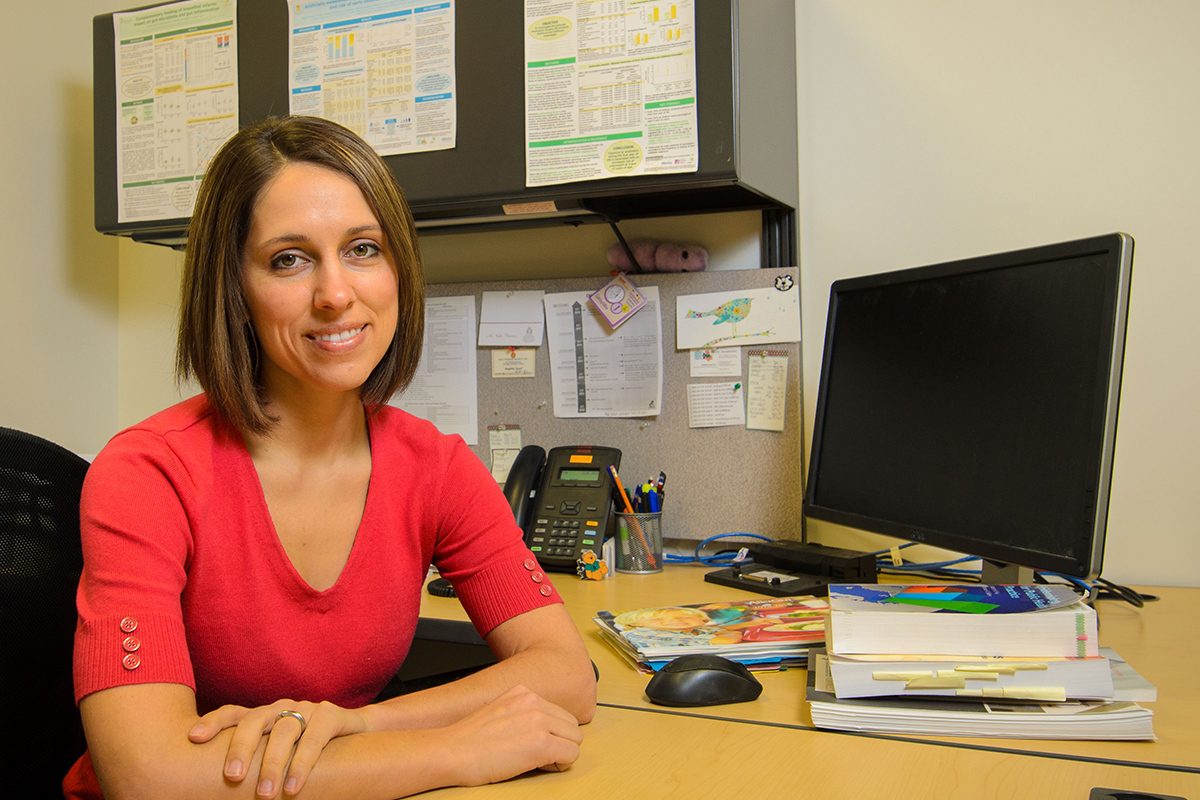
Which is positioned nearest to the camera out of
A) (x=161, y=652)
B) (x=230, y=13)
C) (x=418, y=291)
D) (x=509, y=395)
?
(x=161, y=652)

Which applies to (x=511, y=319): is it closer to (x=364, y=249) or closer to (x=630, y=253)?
(x=630, y=253)

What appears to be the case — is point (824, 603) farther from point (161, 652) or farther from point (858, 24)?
point (858, 24)

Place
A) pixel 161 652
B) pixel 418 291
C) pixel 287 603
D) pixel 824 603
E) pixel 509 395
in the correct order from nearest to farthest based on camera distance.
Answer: pixel 161 652, pixel 287 603, pixel 418 291, pixel 824 603, pixel 509 395

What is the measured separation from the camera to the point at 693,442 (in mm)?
1794

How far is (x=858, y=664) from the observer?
930 mm

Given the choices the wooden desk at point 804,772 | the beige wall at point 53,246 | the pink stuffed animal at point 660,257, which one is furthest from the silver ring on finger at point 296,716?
the beige wall at point 53,246

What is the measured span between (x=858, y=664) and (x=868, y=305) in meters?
0.70

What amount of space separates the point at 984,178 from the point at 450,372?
1.00 meters

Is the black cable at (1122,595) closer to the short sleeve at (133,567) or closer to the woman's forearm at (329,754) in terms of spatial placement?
the woman's forearm at (329,754)

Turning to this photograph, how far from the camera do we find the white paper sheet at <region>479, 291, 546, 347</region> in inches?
75.0

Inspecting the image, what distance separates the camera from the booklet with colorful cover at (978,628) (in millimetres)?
929

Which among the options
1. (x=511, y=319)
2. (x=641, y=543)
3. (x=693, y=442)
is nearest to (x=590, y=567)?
(x=641, y=543)

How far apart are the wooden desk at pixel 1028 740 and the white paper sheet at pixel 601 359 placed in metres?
0.33

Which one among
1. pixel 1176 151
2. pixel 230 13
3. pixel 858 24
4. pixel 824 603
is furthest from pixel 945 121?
pixel 230 13
